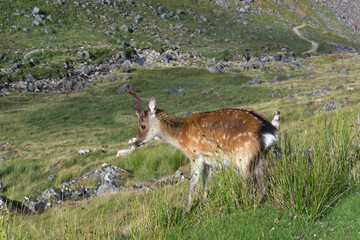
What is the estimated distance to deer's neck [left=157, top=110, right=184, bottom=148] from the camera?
8.00 metres

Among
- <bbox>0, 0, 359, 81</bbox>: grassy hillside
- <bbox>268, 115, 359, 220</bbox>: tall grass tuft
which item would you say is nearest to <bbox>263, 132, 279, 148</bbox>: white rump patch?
<bbox>268, 115, 359, 220</bbox>: tall grass tuft

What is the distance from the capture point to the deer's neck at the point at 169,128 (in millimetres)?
8000

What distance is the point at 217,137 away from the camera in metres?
6.82

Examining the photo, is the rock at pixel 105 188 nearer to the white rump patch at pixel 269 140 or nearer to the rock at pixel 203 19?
the white rump patch at pixel 269 140

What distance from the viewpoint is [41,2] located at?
265ft

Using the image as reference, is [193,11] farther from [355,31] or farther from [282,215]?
[282,215]

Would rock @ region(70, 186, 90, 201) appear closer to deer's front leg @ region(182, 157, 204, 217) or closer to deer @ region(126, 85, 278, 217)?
deer @ region(126, 85, 278, 217)

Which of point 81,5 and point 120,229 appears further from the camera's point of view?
point 81,5

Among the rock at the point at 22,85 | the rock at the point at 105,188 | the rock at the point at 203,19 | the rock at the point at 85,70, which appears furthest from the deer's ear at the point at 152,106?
the rock at the point at 203,19

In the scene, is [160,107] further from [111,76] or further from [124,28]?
[124,28]

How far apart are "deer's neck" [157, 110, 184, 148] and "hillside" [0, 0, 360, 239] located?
126cm

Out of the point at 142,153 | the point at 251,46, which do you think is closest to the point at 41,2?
the point at 251,46

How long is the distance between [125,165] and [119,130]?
1369cm

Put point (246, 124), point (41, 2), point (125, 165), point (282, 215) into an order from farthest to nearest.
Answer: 1. point (41, 2)
2. point (125, 165)
3. point (246, 124)
4. point (282, 215)
